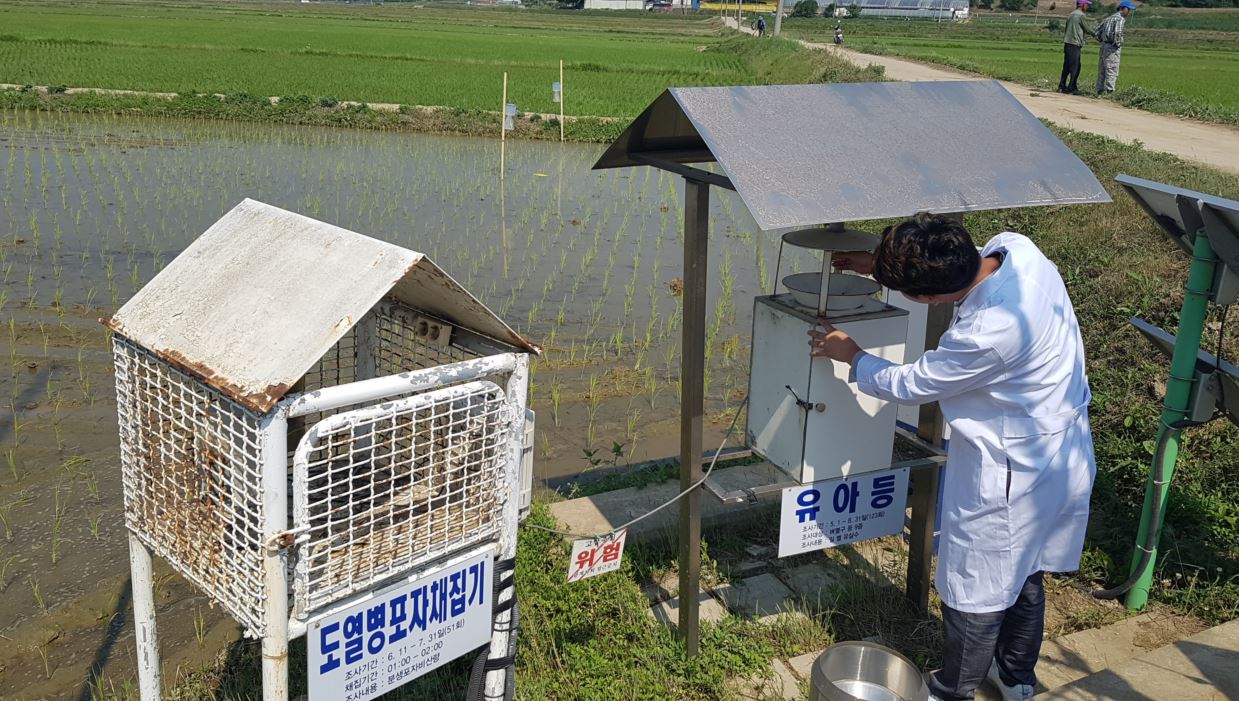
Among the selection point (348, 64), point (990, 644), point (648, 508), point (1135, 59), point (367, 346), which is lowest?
point (648, 508)

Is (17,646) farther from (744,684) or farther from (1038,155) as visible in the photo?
(1038,155)

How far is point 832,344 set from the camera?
2.59 m

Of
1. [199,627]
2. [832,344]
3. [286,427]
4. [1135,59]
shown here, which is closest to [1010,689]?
[832,344]

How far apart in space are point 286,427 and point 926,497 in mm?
2220

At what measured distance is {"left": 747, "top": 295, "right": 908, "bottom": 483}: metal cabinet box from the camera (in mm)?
2705

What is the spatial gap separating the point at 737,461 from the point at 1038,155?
2.02 metres

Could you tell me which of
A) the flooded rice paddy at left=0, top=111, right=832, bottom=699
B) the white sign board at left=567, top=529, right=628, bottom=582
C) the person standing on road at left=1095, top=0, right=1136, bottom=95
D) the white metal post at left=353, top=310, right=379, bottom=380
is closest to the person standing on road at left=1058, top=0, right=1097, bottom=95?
the person standing on road at left=1095, top=0, right=1136, bottom=95

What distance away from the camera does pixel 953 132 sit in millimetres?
2779

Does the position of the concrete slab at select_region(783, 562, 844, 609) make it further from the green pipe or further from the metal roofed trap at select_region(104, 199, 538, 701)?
the metal roofed trap at select_region(104, 199, 538, 701)

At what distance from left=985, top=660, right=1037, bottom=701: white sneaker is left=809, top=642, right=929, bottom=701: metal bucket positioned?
26 cm

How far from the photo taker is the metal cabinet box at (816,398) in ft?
8.87

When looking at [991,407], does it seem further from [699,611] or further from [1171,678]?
[699,611]

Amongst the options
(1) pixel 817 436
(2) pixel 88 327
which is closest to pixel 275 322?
(1) pixel 817 436

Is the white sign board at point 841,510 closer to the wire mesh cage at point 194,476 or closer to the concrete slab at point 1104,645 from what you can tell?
the concrete slab at point 1104,645
